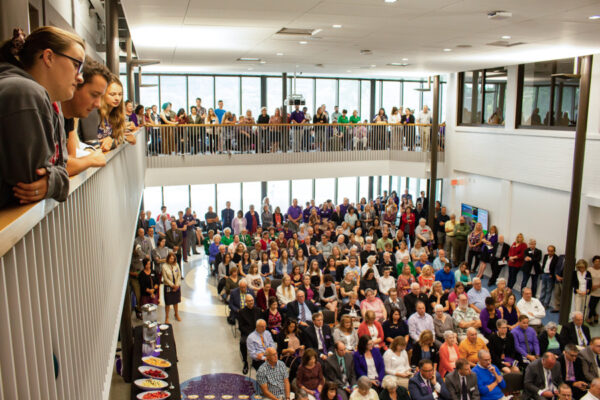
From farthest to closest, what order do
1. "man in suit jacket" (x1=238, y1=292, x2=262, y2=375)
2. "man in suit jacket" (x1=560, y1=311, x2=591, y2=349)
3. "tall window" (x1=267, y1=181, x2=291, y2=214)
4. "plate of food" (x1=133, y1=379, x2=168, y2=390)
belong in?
"tall window" (x1=267, y1=181, x2=291, y2=214) < "man in suit jacket" (x1=238, y1=292, x2=262, y2=375) < "man in suit jacket" (x1=560, y1=311, x2=591, y2=349) < "plate of food" (x1=133, y1=379, x2=168, y2=390)

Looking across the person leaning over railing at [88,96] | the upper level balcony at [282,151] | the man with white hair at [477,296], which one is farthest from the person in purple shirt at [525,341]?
the upper level balcony at [282,151]

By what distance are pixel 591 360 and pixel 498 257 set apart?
670cm

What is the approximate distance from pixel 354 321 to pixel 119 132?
22.6ft

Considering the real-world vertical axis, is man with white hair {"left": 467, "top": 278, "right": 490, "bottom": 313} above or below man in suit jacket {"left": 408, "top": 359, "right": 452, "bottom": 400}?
above

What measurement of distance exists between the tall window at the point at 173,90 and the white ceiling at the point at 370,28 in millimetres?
9019

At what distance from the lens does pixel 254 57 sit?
14.8 meters

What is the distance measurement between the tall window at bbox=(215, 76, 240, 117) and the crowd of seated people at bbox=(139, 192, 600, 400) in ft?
34.3

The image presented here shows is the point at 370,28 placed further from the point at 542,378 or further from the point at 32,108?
the point at 32,108

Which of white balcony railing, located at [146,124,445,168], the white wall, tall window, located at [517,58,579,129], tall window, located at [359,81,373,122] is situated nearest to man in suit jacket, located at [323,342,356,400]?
the white wall

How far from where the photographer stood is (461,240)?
16844mm

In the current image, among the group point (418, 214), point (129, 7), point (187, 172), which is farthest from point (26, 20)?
point (418, 214)

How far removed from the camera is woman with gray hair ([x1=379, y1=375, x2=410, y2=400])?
7.45 meters

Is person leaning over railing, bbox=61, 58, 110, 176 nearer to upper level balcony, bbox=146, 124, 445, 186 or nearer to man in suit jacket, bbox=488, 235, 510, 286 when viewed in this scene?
man in suit jacket, bbox=488, 235, 510, 286

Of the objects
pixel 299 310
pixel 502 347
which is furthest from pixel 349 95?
pixel 502 347
